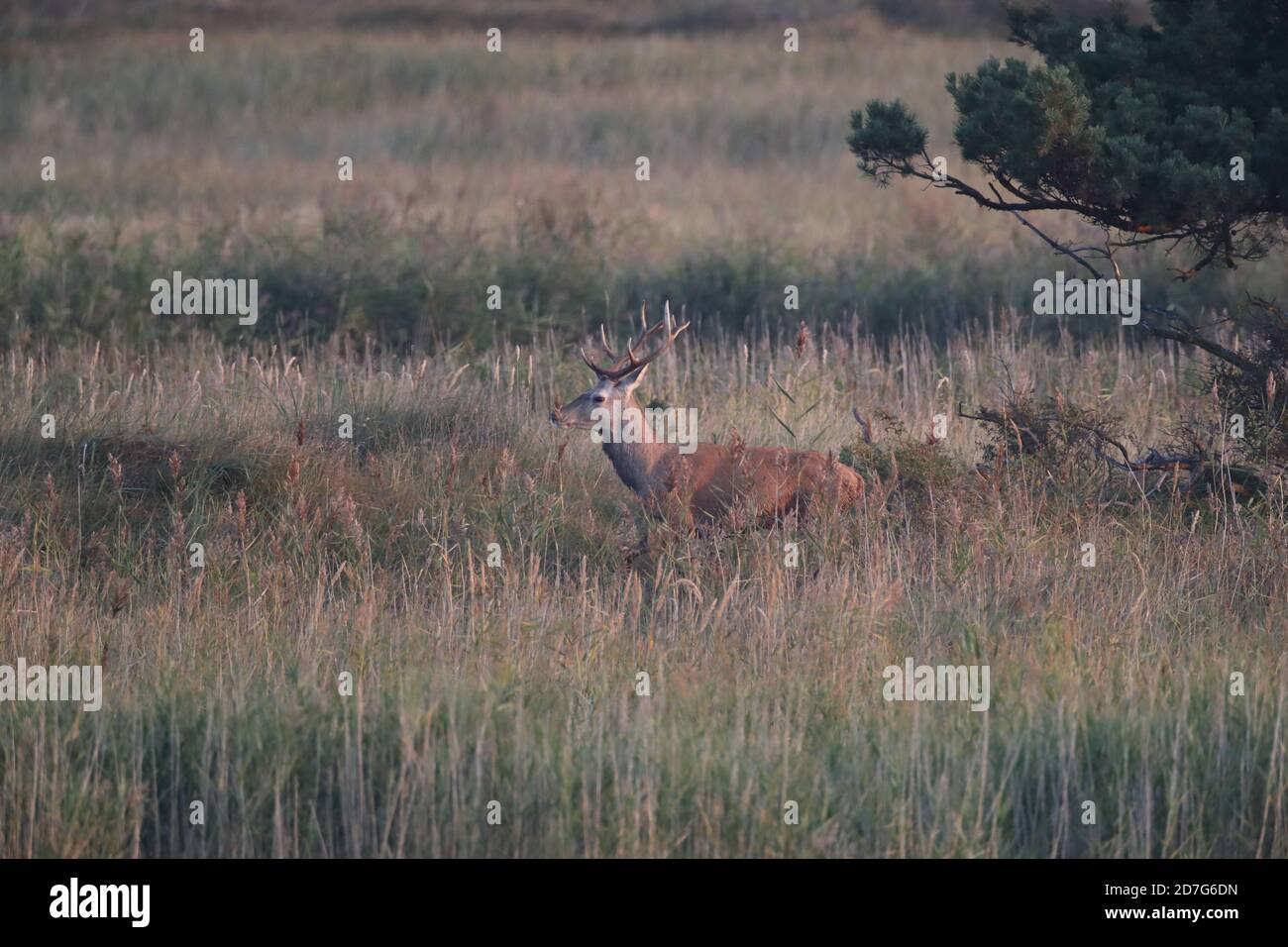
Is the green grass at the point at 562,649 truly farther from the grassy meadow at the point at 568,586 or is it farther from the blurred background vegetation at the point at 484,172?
the blurred background vegetation at the point at 484,172

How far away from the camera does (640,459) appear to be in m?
9.35

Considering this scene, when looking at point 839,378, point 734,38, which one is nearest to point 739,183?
point 734,38

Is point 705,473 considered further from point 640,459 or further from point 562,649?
point 562,649

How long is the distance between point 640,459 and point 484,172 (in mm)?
17417

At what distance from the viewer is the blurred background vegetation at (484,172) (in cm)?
1606

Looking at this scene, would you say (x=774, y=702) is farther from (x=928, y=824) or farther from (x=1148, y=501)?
(x=1148, y=501)

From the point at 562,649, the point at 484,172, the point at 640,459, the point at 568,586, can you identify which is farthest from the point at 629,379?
the point at 484,172

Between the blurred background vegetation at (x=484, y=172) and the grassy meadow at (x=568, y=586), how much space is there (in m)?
0.13

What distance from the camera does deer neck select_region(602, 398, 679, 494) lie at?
931 centimetres

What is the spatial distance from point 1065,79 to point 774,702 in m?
4.26

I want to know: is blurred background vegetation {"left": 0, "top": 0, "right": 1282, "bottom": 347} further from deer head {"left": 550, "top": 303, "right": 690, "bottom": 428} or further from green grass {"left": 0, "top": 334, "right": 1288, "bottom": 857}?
deer head {"left": 550, "top": 303, "right": 690, "bottom": 428}

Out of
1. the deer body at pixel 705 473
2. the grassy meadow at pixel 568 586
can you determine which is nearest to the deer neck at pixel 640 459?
the deer body at pixel 705 473

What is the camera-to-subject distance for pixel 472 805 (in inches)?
209

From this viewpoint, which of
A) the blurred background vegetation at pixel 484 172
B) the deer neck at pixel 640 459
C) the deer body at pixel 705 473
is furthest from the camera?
the blurred background vegetation at pixel 484 172
